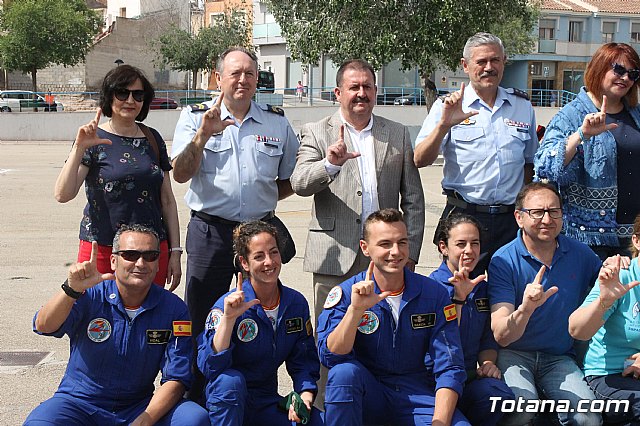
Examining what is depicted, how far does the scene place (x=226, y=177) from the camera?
16.0 feet

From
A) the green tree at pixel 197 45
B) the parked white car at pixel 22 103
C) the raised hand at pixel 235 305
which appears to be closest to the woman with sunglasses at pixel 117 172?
the raised hand at pixel 235 305

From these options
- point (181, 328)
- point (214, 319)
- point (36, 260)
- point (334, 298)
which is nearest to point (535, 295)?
point (334, 298)

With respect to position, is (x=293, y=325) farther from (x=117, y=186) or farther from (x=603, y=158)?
(x=603, y=158)

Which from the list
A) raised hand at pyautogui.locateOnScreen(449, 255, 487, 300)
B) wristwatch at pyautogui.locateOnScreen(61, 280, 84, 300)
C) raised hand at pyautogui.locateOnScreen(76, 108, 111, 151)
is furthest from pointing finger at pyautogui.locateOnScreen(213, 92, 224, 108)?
raised hand at pyautogui.locateOnScreen(449, 255, 487, 300)

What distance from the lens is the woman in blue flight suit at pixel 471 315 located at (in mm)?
4238

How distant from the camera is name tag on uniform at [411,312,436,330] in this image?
13.8 ft

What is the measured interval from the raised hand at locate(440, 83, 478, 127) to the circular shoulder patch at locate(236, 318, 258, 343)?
1595 millimetres

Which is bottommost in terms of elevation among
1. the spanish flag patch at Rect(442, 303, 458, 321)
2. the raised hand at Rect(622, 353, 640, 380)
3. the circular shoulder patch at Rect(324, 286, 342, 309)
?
the raised hand at Rect(622, 353, 640, 380)

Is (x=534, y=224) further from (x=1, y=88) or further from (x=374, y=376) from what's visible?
(x=1, y=88)

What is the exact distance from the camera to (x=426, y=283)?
4297mm

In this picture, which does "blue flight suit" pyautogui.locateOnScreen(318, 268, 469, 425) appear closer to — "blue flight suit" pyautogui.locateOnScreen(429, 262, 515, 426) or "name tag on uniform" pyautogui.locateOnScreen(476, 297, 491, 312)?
"blue flight suit" pyautogui.locateOnScreen(429, 262, 515, 426)

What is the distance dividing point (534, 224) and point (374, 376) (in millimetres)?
1200

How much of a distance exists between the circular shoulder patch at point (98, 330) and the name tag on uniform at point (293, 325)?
36.4 inches

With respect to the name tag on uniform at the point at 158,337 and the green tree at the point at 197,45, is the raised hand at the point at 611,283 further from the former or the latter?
the green tree at the point at 197,45
